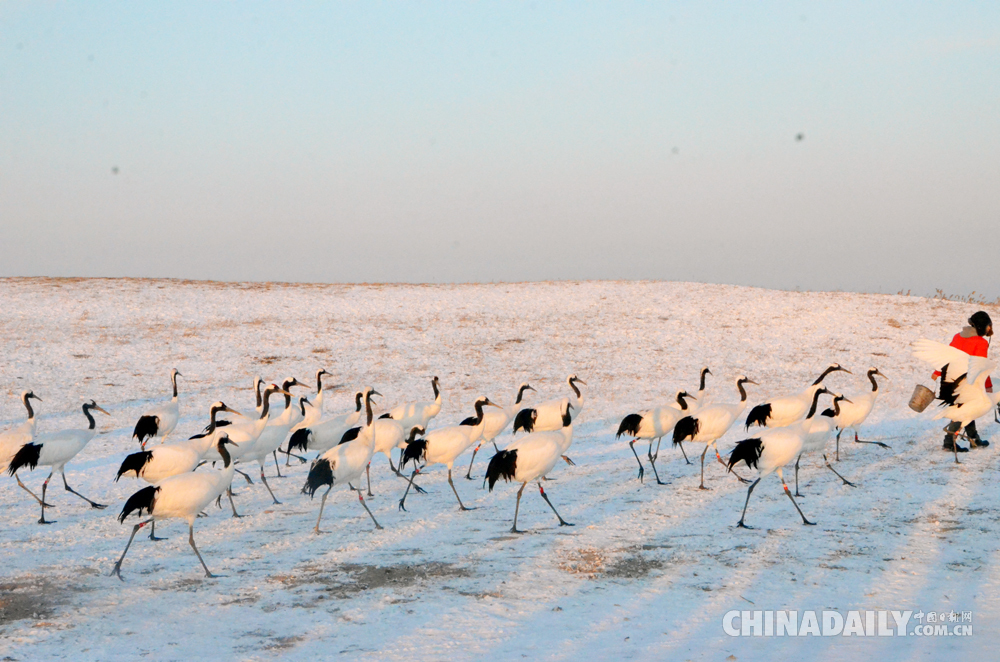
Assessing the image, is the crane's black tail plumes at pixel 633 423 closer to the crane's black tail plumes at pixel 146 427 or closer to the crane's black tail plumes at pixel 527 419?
the crane's black tail plumes at pixel 527 419

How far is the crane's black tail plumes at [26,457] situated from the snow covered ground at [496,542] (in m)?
0.77

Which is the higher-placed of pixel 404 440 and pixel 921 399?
pixel 921 399

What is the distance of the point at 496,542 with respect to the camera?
10.2 metres

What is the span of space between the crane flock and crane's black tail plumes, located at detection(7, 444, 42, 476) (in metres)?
0.01

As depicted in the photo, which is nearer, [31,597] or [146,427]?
[31,597]

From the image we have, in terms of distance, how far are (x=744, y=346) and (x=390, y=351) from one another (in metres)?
11.1

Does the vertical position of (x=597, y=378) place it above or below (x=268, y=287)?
below

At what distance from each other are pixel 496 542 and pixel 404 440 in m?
4.27

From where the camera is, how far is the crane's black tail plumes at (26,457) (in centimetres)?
1177

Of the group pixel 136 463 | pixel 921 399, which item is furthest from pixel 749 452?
pixel 136 463

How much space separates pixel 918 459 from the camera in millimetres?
14547

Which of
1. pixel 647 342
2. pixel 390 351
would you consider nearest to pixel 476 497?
pixel 390 351

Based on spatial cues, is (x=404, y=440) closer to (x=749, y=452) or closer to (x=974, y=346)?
(x=749, y=452)

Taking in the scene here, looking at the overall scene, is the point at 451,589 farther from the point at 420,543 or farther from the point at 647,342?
the point at 647,342
